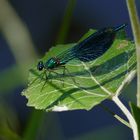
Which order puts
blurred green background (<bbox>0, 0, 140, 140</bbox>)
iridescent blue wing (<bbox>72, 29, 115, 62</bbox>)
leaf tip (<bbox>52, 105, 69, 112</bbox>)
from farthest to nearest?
blurred green background (<bbox>0, 0, 140, 140</bbox>), iridescent blue wing (<bbox>72, 29, 115, 62</bbox>), leaf tip (<bbox>52, 105, 69, 112</bbox>)

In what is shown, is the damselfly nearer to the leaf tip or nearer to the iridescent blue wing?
the iridescent blue wing

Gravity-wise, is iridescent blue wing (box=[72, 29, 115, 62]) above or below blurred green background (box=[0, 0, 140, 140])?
above

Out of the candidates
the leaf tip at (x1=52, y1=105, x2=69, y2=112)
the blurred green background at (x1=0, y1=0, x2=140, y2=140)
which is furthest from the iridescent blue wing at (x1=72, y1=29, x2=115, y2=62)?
the blurred green background at (x1=0, y1=0, x2=140, y2=140)

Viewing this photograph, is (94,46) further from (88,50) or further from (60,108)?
(60,108)

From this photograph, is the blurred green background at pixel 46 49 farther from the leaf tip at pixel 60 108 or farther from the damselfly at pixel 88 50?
the leaf tip at pixel 60 108

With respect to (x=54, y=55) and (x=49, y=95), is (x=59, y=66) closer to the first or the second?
(x=54, y=55)

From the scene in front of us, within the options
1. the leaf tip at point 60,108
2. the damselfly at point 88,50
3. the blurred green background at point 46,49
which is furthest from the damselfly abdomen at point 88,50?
the blurred green background at point 46,49
